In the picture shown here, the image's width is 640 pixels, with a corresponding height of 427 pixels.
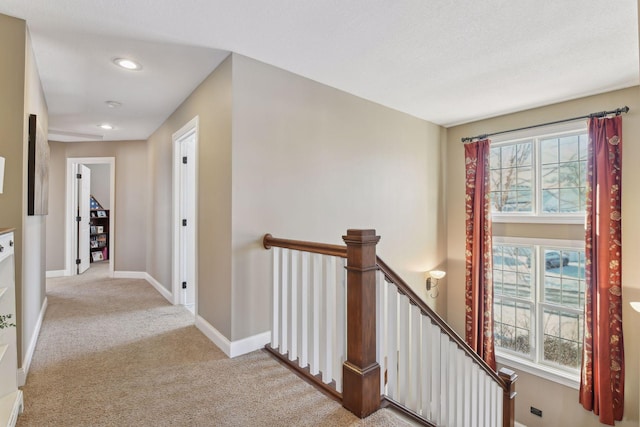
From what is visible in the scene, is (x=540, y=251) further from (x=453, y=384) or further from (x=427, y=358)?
(x=427, y=358)

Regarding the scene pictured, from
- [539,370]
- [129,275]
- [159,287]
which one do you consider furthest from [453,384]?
[129,275]

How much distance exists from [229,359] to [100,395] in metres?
0.77

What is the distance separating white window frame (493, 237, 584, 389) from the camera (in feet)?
12.0

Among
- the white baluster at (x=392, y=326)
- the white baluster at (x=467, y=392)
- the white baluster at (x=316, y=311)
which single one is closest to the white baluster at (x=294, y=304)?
the white baluster at (x=316, y=311)

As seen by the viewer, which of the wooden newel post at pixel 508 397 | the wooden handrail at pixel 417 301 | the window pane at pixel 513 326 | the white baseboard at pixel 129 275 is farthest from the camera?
the white baseboard at pixel 129 275

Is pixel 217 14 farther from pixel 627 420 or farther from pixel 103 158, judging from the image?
pixel 627 420

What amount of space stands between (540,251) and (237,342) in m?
3.69

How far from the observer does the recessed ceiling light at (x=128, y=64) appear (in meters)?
2.54

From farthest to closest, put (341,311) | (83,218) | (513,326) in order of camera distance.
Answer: (83,218), (513,326), (341,311)

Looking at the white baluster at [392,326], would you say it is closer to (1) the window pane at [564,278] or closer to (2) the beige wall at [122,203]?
(1) the window pane at [564,278]

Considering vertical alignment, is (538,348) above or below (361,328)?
below

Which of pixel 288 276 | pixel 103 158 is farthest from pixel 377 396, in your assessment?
pixel 103 158

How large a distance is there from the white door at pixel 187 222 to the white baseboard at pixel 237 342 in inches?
44.3

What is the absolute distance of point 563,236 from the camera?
3.71 m
